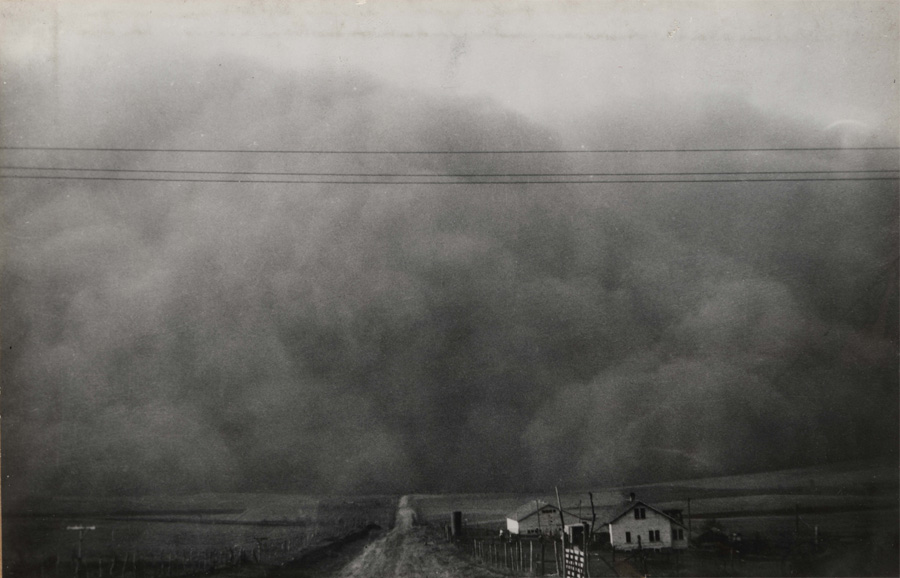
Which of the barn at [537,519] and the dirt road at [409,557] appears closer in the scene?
the dirt road at [409,557]

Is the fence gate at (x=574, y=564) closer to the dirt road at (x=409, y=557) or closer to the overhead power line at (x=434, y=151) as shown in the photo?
the dirt road at (x=409, y=557)

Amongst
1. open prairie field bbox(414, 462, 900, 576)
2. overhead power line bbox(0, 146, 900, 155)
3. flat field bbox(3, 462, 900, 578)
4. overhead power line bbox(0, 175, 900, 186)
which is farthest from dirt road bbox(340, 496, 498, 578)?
overhead power line bbox(0, 146, 900, 155)

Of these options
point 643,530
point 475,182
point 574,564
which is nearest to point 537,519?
point 574,564

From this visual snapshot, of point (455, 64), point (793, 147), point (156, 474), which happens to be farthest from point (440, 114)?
point (156, 474)

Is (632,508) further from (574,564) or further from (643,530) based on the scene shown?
(574,564)

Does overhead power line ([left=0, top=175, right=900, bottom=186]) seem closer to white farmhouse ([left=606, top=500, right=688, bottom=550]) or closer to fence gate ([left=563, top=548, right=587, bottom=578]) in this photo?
white farmhouse ([left=606, top=500, right=688, bottom=550])

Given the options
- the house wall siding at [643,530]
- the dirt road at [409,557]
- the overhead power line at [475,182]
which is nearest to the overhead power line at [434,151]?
→ the overhead power line at [475,182]
